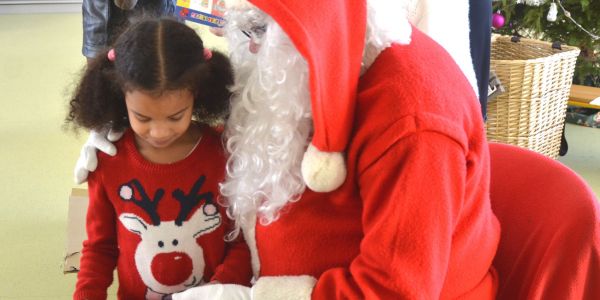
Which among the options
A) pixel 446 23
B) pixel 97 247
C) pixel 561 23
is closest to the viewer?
pixel 97 247

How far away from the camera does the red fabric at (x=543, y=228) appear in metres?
0.99

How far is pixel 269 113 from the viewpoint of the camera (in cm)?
96

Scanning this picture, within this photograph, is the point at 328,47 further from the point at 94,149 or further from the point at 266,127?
the point at 94,149

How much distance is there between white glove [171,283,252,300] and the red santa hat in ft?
0.82

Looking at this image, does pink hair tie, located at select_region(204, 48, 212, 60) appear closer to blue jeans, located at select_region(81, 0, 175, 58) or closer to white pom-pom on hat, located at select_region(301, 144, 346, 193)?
white pom-pom on hat, located at select_region(301, 144, 346, 193)

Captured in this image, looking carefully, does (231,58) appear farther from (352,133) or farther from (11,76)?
(11,76)

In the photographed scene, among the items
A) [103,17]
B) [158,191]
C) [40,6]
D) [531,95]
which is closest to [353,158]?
[158,191]

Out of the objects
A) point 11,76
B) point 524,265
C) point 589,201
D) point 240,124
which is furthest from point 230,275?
point 11,76

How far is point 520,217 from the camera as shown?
1.12 m

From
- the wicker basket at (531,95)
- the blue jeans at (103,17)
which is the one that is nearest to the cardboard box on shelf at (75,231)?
the blue jeans at (103,17)

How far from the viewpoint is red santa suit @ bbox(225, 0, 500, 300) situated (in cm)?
82

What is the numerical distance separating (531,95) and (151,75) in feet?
5.92

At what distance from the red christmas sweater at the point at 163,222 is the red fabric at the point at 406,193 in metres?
0.20

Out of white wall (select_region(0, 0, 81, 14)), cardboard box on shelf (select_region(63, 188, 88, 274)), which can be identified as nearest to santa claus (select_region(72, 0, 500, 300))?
cardboard box on shelf (select_region(63, 188, 88, 274))
